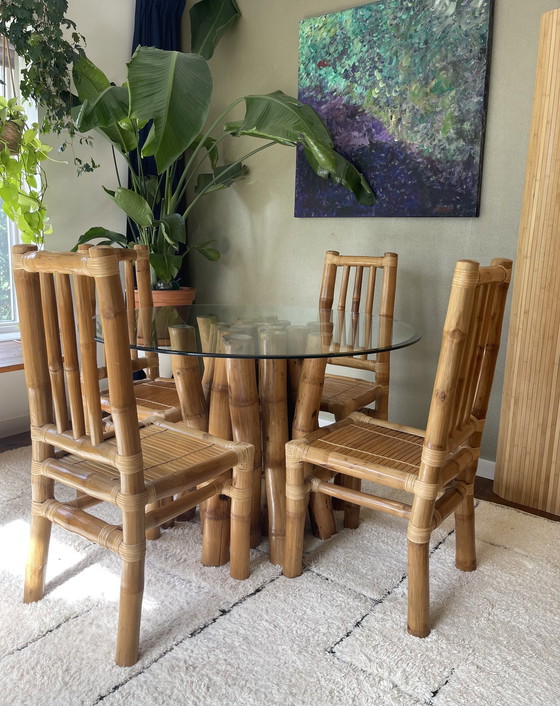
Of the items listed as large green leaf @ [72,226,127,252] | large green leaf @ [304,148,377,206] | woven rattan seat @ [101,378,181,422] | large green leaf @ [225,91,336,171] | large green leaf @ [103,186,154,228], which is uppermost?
large green leaf @ [225,91,336,171]

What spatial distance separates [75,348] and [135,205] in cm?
174

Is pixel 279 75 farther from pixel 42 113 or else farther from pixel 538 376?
pixel 538 376

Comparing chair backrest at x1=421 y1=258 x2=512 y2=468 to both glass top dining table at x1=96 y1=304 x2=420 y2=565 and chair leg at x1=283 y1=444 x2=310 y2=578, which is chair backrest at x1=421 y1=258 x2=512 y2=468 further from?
chair leg at x1=283 y1=444 x2=310 y2=578

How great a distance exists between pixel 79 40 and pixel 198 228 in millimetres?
1200

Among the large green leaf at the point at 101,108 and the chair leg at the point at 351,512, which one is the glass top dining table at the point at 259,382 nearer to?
the chair leg at the point at 351,512

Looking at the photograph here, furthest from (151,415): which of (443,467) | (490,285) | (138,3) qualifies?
(138,3)

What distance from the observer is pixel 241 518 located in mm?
1782

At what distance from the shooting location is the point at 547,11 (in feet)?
7.79

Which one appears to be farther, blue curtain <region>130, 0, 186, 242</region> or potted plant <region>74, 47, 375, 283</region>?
blue curtain <region>130, 0, 186, 242</region>

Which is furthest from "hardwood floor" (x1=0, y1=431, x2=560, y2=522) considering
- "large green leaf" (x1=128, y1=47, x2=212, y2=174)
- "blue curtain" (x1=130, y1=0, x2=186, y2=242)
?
"blue curtain" (x1=130, y1=0, x2=186, y2=242)

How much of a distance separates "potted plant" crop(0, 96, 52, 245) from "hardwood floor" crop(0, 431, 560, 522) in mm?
1016

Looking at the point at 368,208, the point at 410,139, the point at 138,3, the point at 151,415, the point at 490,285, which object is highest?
the point at 138,3

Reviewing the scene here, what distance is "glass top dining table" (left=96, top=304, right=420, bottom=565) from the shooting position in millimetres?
1810

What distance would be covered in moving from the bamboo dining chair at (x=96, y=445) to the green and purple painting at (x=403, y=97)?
1682 mm
